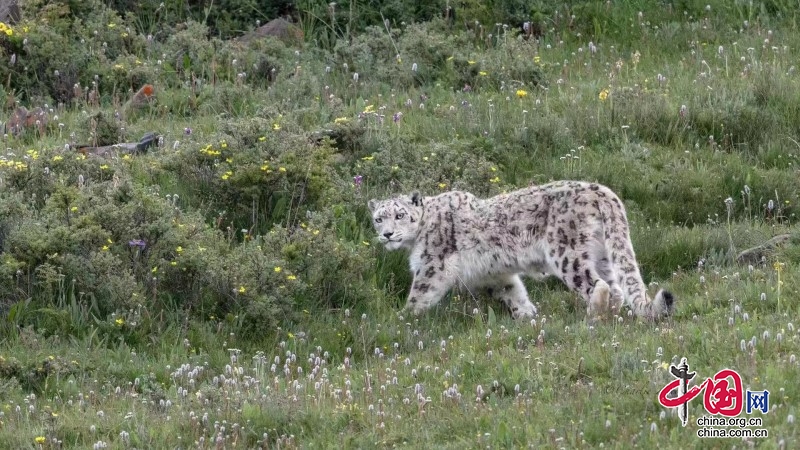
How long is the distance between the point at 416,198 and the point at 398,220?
310 millimetres

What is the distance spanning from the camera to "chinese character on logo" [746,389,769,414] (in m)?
8.30

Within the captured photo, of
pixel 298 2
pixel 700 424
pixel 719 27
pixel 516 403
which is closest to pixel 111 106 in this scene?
pixel 298 2

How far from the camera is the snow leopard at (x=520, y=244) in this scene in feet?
39.9

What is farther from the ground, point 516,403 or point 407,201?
point 516,403

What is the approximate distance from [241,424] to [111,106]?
9.03 meters

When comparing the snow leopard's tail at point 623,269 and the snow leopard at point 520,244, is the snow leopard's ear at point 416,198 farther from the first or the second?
the snow leopard's tail at point 623,269

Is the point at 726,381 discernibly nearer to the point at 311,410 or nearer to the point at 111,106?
the point at 311,410

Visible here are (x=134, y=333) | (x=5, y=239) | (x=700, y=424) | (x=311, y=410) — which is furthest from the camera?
(x=5, y=239)

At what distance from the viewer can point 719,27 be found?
19406 millimetres

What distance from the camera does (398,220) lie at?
539 inches

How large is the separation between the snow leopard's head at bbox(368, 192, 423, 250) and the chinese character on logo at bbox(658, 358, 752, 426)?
16.7 feet

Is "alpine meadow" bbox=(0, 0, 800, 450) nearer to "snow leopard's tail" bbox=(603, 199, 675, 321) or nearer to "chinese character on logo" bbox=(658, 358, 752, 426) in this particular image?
"chinese character on logo" bbox=(658, 358, 752, 426)

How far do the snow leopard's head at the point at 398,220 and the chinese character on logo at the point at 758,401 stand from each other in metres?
5.67

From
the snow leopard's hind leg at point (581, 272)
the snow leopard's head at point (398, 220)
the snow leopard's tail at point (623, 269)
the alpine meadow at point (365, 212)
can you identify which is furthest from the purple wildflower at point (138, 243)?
the snow leopard's tail at point (623, 269)
